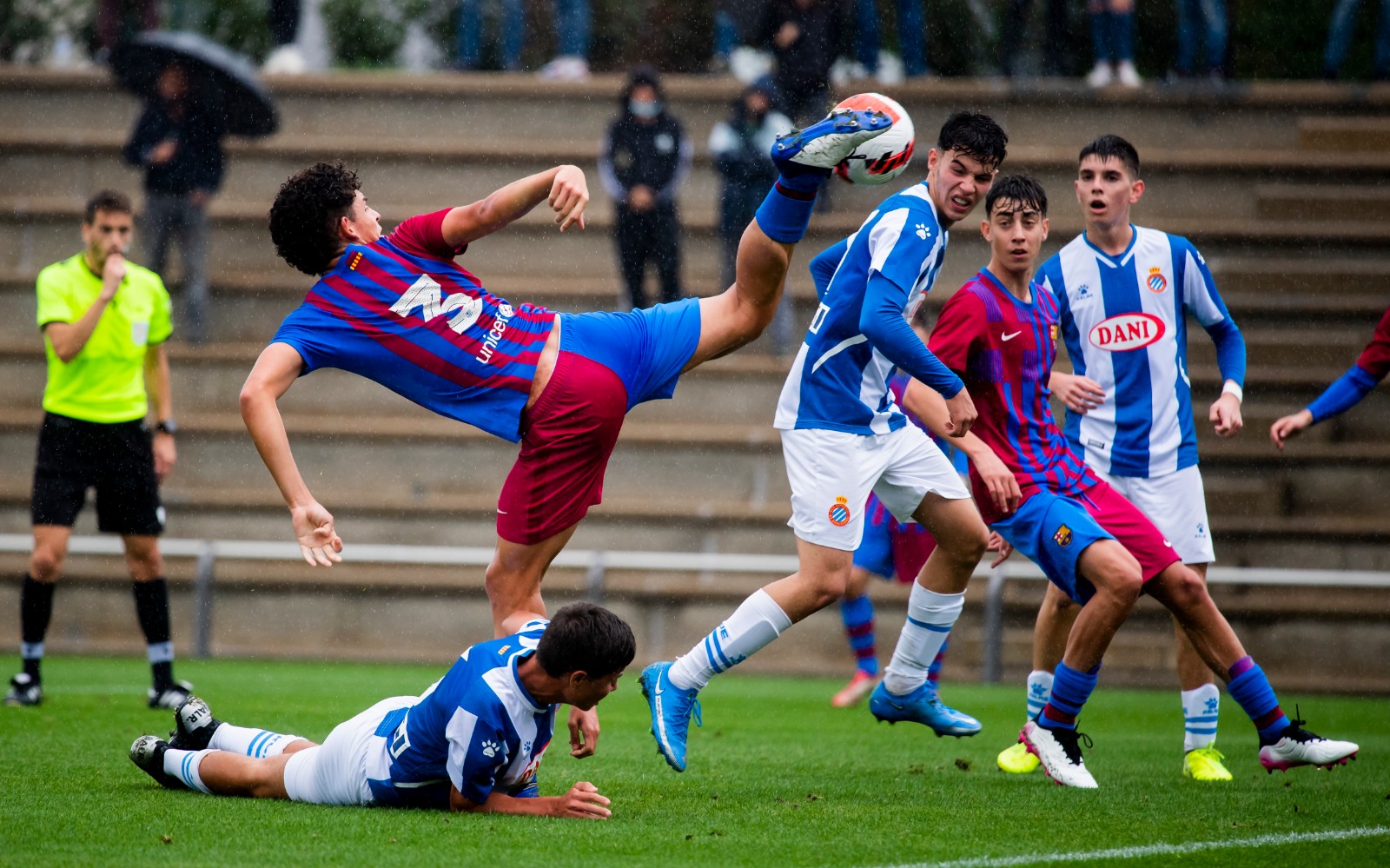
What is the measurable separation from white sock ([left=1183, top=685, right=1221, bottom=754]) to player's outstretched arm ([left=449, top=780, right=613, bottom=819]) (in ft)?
9.50

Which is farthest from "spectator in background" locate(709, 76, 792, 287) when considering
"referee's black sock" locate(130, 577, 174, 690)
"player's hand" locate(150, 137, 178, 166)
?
"referee's black sock" locate(130, 577, 174, 690)

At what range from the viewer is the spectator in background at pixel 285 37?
16.3 metres

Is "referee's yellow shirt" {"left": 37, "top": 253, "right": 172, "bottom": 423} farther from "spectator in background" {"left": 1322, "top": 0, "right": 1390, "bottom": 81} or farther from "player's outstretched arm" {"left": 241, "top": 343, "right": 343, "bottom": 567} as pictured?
"spectator in background" {"left": 1322, "top": 0, "right": 1390, "bottom": 81}

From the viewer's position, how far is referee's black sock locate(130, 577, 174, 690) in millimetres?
8359

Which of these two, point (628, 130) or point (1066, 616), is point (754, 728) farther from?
point (628, 130)

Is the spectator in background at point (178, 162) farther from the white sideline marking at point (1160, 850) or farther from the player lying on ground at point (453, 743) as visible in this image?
the white sideline marking at point (1160, 850)

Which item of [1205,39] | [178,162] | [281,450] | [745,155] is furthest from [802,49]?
[281,450]

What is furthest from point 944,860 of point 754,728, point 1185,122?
point 1185,122

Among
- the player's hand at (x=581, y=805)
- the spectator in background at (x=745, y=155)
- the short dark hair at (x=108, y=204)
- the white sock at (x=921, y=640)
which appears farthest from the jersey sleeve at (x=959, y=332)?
the spectator in background at (x=745, y=155)

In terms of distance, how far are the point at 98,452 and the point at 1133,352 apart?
5.65 metres

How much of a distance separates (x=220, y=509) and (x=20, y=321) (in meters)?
3.43

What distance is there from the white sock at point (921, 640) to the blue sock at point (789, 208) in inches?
71.0

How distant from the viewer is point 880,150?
536 cm

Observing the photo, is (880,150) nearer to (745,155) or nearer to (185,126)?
(745,155)
